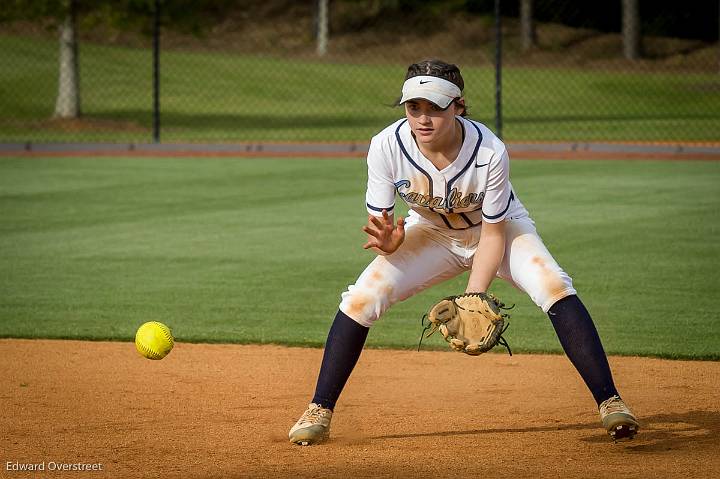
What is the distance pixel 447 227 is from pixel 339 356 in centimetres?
83

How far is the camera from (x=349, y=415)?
6105mm

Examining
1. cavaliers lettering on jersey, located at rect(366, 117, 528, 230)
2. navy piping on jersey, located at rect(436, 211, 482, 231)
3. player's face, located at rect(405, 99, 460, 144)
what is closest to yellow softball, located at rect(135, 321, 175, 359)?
cavaliers lettering on jersey, located at rect(366, 117, 528, 230)

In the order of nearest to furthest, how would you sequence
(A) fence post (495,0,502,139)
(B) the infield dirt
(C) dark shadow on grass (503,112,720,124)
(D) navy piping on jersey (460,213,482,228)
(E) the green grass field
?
(B) the infield dirt
(D) navy piping on jersey (460,213,482,228)
(E) the green grass field
(A) fence post (495,0,502,139)
(C) dark shadow on grass (503,112,720,124)

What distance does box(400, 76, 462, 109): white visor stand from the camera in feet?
17.2

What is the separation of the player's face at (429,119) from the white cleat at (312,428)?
137 cm

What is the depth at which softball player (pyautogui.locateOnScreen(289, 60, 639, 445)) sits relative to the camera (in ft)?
17.5

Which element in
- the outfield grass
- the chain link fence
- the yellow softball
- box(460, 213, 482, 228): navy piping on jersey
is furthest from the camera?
the chain link fence

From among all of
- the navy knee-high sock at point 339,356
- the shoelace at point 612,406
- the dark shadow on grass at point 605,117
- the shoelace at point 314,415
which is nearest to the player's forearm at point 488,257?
the navy knee-high sock at point 339,356

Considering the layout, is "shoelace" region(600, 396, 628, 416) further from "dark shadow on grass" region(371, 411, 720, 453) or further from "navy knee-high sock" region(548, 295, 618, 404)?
"dark shadow on grass" region(371, 411, 720, 453)

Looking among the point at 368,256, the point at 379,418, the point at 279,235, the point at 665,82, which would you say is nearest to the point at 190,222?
the point at 279,235

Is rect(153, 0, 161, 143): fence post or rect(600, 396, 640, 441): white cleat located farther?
rect(153, 0, 161, 143): fence post

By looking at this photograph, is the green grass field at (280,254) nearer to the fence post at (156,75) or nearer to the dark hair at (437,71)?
the dark hair at (437,71)

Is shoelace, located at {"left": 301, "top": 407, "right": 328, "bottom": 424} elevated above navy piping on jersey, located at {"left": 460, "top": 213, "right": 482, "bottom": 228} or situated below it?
below

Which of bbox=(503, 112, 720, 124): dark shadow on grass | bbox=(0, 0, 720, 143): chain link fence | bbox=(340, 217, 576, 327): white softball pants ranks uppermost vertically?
bbox=(0, 0, 720, 143): chain link fence
